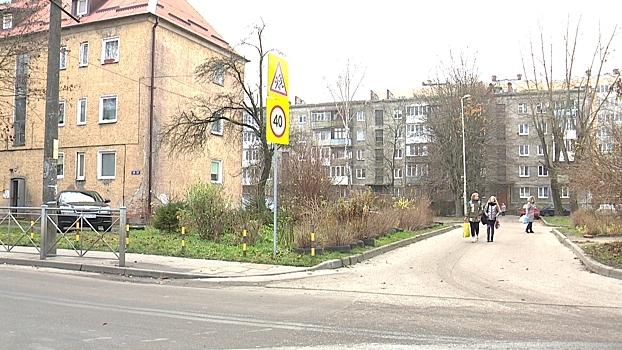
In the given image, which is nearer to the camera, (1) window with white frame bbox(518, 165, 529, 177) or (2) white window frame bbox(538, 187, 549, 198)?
(2) white window frame bbox(538, 187, 549, 198)

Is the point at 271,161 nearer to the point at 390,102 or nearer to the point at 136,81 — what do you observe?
the point at 136,81

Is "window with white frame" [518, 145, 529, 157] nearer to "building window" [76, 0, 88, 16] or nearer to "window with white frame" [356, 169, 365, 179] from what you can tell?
"window with white frame" [356, 169, 365, 179]

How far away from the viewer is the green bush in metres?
18.6

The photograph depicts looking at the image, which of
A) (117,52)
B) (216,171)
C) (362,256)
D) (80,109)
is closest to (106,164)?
(80,109)

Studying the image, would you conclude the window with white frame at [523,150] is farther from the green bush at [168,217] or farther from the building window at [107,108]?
the green bush at [168,217]

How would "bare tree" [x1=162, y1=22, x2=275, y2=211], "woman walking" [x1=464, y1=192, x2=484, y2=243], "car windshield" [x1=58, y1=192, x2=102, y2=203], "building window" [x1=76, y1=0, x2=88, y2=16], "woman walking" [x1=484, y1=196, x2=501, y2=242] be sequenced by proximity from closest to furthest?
"woman walking" [x1=464, y1=192, x2=484, y2=243] → "woman walking" [x1=484, y1=196, x2=501, y2=242] → "car windshield" [x1=58, y1=192, x2=102, y2=203] → "bare tree" [x1=162, y1=22, x2=275, y2=211] → "building window" [x1=76, y1=0, x2=88, y2=16]

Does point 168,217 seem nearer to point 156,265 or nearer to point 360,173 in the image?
point 156,265

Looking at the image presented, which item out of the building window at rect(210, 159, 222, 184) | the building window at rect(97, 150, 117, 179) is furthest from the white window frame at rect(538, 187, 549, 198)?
the building window at rect(97, 150, 117, 179)

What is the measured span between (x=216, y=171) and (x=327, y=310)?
2588 cm

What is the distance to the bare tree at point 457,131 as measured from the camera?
47.8 metres

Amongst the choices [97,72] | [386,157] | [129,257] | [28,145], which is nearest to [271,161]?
[97,72]

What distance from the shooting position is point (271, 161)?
2594cm

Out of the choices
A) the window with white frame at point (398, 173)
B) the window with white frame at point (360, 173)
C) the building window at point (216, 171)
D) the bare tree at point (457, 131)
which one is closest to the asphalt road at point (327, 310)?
the building window at point (216, 171)

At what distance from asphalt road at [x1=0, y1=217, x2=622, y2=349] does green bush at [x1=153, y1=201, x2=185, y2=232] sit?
6729 mm
